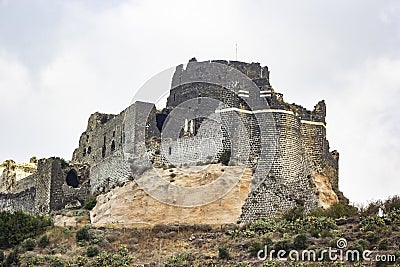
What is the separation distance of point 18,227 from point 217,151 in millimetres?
13202

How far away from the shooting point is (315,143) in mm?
54812

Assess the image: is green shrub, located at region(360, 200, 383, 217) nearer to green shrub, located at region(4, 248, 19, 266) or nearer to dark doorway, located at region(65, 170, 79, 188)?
green shrub, located at region(4, 248, 19, 266)

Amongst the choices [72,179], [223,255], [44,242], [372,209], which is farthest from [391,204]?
[72,179]

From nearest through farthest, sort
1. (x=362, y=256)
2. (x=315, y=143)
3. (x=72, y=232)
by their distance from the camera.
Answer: (x=362, y=256) → (x=72, y=232) → (x=315, y=143)

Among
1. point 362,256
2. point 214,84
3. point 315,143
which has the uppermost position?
point 214,84

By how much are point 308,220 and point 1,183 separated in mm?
35665

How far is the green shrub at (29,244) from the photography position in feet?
150

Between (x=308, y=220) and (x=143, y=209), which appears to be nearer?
(x=308, y=220)

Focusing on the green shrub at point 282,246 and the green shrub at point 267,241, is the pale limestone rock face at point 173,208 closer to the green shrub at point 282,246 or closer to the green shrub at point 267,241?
the green shrub at point 267,241

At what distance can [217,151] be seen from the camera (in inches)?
2045

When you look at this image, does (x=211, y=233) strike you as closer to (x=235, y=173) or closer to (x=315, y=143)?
(x=235, y=173)

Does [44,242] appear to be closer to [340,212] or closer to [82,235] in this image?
[82,235]

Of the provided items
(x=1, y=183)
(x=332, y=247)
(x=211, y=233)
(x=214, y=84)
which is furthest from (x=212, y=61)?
(x=1, y=183)
